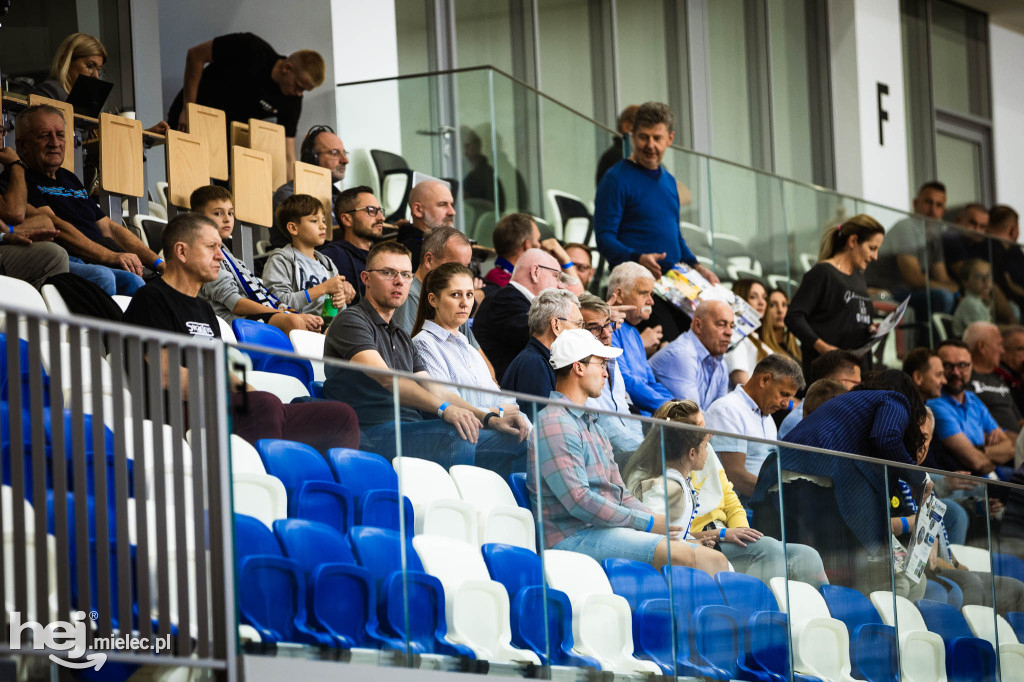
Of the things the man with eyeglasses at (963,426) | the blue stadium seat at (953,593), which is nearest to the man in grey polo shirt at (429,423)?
the blue stadium seat at (953,593)

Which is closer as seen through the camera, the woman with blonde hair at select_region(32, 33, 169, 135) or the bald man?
the woman with blonde hair at select_region(32, 33, 169, 135)

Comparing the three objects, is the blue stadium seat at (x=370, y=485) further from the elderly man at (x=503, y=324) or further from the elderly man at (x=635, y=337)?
the elderly man at (x=635, y=337)

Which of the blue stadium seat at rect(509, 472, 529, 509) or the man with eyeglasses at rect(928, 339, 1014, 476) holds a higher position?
the man with eyeglasses at rect(928, 339, 1014, 476)

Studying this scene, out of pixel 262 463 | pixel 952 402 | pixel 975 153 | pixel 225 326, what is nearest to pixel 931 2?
pixel 975 153

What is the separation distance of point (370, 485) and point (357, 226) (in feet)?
12.9

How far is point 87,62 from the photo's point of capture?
7707mm

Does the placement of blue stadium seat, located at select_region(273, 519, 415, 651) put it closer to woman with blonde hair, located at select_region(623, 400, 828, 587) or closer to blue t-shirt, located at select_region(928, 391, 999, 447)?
woman with blonde hair, located at select_region(623, 400, 828, 587)

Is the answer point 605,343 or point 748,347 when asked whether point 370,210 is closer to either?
point 605,343

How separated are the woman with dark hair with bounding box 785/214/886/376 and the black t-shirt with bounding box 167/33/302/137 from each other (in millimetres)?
3336

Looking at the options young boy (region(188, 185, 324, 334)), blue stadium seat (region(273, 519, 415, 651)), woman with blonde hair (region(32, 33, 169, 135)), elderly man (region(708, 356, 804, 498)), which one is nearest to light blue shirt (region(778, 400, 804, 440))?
elderly man (region(708, 356, 804, 498))

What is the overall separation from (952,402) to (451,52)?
4.78 metres

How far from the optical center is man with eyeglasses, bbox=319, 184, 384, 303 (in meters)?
7.65

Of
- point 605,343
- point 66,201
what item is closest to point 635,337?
point 605,343

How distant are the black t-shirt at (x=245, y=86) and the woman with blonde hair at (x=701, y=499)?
5069mm
